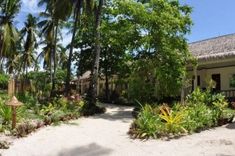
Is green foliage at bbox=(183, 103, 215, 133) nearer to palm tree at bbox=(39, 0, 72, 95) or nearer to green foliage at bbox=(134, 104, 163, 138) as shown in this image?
green foliage at bbox=(134, 104, 163, 138)

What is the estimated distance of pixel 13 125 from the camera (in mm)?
16141

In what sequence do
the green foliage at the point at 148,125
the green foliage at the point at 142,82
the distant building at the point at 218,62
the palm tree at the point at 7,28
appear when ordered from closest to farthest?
the green foliage at the point at 148,125 < the green foliage at the point at 142,82 < the distant building at the point at 218,62 < the palm tree at the point at 7,28

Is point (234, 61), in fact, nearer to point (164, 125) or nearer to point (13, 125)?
point (164, 125)

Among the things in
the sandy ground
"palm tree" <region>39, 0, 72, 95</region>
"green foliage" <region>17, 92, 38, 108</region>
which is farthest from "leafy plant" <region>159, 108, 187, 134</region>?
"palm tree" <region>39, 0, 72, 95</region>

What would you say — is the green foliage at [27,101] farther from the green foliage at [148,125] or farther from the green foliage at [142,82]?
the green foliage at [148,125]

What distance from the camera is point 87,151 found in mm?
13117

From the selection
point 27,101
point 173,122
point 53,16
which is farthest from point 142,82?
point 53,16

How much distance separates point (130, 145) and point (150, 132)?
1167mm

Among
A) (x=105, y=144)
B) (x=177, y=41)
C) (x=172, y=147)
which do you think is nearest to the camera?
(x=172, y=147)

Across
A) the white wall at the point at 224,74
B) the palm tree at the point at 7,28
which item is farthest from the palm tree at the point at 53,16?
the white wall at the point at 224,74

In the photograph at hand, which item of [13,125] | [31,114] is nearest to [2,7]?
[31,114]

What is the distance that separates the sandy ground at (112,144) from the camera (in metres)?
12.4

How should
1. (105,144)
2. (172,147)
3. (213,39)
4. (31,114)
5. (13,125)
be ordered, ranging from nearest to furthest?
(172,147)
(105,144)
(13,125)
(31,114)
(213,39)

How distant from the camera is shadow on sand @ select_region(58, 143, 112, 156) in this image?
12.8m
